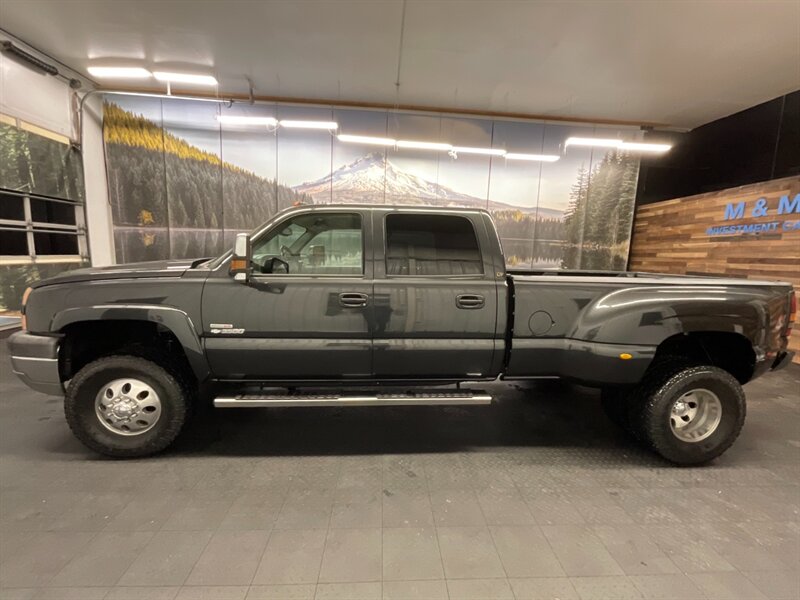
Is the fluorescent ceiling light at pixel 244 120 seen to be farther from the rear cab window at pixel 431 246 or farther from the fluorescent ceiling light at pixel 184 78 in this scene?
the rear cab window at pixel 431 246

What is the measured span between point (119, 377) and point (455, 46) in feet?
22.3

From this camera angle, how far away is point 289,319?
9.59 ft

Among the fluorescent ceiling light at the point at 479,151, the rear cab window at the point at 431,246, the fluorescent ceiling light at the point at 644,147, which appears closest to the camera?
the rear cab window at the point at 431,246

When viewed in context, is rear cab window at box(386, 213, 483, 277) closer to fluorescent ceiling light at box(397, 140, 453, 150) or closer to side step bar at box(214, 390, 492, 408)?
side step bar at box(214, 390, 492, 408)

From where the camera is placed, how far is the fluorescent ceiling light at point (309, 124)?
9.10 metres

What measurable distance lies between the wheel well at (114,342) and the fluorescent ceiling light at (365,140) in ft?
24.7

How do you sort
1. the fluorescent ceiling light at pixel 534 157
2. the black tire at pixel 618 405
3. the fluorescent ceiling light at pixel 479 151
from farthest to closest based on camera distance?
the fluorescent ceiling light at pixel 534 157 < the fluorescent ceiling light at pixel 479 151 < the black tire at pixel 618 405

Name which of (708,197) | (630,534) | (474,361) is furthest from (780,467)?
(708,197)

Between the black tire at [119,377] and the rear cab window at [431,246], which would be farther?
the rear cab window at [431,246]

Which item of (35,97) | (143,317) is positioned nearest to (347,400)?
(143,317)

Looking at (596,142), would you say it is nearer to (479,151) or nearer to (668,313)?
(479,151)

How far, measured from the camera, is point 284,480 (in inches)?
109

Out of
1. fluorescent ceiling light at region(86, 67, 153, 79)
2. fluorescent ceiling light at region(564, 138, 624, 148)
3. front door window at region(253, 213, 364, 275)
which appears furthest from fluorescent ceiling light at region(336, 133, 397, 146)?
front door window at region(253, 213, 364, 275)

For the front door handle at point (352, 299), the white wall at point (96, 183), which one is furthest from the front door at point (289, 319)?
the white wall at point (96, 183)
